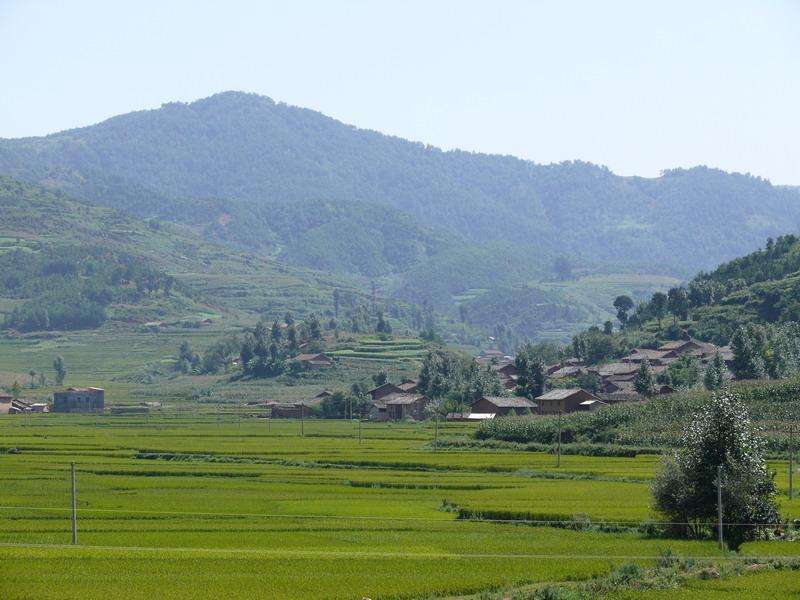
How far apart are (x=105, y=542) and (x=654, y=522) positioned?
71.8 feet

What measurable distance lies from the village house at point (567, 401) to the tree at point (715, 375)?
10096 millimetres

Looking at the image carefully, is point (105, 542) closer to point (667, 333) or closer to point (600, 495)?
point (600, 495)

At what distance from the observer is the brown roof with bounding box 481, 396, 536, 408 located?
137375mm

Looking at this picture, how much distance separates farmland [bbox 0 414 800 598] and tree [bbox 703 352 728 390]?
30.2m

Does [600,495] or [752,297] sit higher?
[752,297]

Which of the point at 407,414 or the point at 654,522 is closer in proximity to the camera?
the point at 654,522

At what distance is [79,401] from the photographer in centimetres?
16550

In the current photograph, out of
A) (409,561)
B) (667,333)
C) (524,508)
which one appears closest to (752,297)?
(667,333)

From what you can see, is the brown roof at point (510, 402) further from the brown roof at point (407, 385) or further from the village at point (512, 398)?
the brown roof at point (407, 385)

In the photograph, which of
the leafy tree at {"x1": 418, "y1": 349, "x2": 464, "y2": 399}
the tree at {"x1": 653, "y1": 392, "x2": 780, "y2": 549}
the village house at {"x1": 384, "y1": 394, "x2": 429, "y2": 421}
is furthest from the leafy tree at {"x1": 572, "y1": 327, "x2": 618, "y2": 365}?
the tree at {"x1": 653, "y1": 392, "x2": 780, "y2": 549}

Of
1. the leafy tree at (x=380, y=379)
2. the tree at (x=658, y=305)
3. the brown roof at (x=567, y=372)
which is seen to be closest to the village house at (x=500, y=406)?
the brown roof at (x=567, y=372)

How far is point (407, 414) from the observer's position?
15100cm

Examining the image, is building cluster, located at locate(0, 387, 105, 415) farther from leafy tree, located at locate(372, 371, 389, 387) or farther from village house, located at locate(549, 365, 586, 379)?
village house, located at locate(549, 365, 586, 379)

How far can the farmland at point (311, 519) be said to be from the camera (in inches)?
1720
